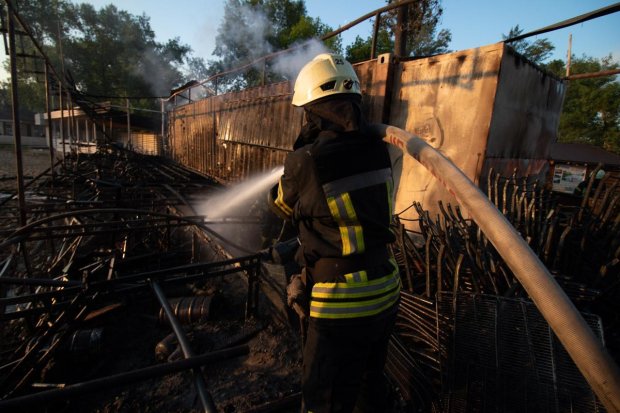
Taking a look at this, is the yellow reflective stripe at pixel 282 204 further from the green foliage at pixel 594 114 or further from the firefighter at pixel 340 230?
the green foliage at pixel 594 114

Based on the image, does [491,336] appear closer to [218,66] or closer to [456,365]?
[456,365]

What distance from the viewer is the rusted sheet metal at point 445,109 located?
145 inches

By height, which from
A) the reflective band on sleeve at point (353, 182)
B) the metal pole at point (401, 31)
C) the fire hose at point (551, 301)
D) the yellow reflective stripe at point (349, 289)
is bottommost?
the yellow reflective stripe at point (349, 289)

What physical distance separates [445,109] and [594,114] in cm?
3602

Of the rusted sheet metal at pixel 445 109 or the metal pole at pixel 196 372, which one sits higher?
the rusted sheet metal at pixel 445 109

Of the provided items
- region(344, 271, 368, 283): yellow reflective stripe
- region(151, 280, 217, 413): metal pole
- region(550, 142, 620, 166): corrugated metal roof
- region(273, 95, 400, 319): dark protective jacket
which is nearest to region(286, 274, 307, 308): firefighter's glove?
region(273, 95, 400, 319): dark protective jacket

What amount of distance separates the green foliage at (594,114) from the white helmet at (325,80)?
34196 mm

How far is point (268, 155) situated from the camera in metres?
7.44

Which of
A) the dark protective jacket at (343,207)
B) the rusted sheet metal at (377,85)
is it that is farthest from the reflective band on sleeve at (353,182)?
the rusted sheet metal at (377,85)

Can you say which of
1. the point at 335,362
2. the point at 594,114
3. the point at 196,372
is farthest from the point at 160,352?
the point at 594,114

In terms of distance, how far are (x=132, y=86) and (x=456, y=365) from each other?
49.8 metres

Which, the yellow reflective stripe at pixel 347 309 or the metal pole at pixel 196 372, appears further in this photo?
the yellow reflective stripe at pixel 347 309

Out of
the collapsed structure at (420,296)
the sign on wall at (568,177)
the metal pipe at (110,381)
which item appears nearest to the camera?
the metal pipe at (110,381)

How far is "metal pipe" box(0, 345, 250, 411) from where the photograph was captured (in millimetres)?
1278
